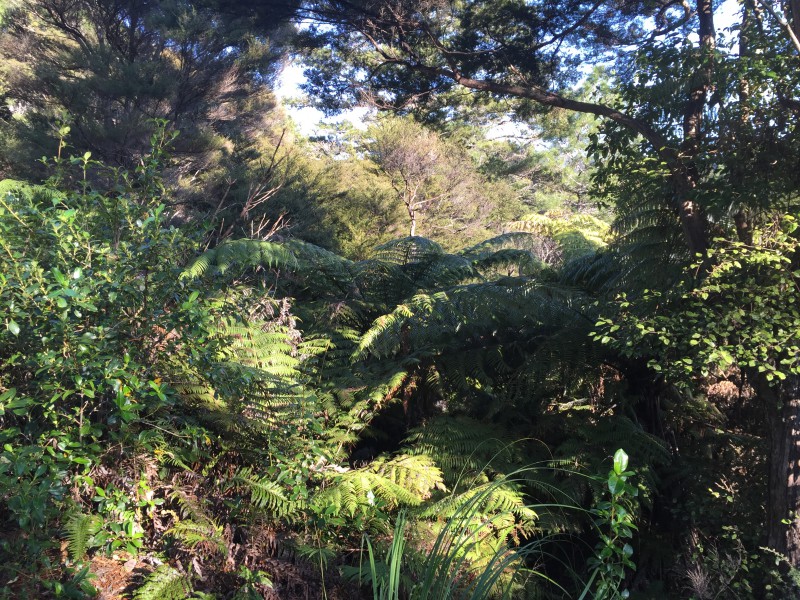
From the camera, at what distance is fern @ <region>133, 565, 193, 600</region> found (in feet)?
6.81

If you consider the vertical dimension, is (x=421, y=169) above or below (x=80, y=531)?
above

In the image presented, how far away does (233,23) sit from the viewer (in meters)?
6.12

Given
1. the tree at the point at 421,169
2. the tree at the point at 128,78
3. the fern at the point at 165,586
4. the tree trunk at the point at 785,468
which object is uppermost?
Result: the tree at the point at 421,169

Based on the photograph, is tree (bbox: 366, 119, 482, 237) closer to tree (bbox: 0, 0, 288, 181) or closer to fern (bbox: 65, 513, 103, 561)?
tree (bbox: 0, 0, 288, 181)

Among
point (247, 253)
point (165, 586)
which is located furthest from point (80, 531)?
point (247, 253)

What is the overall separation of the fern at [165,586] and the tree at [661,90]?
2.71m

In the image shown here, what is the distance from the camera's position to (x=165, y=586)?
2127 millimetres

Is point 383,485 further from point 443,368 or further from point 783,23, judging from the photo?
point 783,23

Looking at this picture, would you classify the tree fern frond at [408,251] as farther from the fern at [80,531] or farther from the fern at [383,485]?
the fern at [80,531]

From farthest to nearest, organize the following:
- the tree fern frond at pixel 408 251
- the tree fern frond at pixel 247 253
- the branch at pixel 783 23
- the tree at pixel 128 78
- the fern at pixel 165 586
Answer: the tree at pixel 128 78, the tree fern frond at pixel 408 251, the tree fern frond at pixel 247 253, the branch at pixel 783 23, the fern at pixel 165 586

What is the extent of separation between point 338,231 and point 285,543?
1508 centimetres

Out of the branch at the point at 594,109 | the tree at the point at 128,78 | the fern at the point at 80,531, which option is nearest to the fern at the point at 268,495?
the fern at the point at 80,531

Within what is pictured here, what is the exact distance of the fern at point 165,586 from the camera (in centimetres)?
207

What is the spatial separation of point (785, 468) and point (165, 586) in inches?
113
